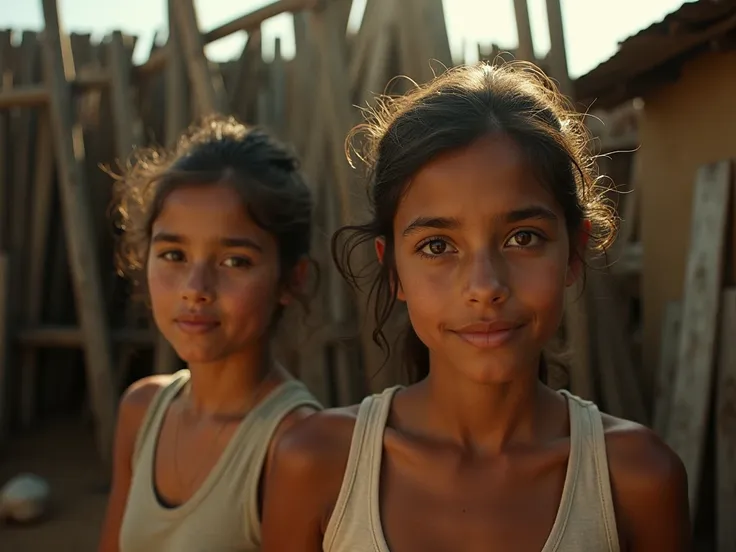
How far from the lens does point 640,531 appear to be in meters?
1.44

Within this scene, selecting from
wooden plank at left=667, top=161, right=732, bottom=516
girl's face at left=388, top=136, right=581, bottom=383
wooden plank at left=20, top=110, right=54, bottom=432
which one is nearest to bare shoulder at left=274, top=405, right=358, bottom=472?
girl's face at left=388, top=136, right=581, bottom=383

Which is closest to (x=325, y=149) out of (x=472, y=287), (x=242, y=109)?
(x=242, y=109)

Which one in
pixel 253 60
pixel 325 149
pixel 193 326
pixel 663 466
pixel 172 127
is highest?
→ pixel 253 60

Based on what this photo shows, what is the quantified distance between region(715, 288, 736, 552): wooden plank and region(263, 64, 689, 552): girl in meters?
1.67

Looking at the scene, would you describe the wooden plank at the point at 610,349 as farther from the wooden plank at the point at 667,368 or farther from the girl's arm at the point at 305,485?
the girl's arm at the point at 305,485

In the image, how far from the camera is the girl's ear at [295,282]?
7.15 feet

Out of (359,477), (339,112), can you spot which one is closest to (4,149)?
(339,112)

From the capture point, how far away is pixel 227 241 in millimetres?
2002

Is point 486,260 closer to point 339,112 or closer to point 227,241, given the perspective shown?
point 227,241

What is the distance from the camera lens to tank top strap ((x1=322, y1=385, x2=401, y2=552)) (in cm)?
146

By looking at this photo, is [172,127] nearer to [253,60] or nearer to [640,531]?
[253,60]

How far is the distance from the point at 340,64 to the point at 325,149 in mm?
441

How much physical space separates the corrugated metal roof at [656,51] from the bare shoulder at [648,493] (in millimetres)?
2113

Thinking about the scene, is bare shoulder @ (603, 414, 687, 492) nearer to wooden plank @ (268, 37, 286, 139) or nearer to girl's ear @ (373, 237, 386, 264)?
girl's ear @ (373, 237, 386, 264)
